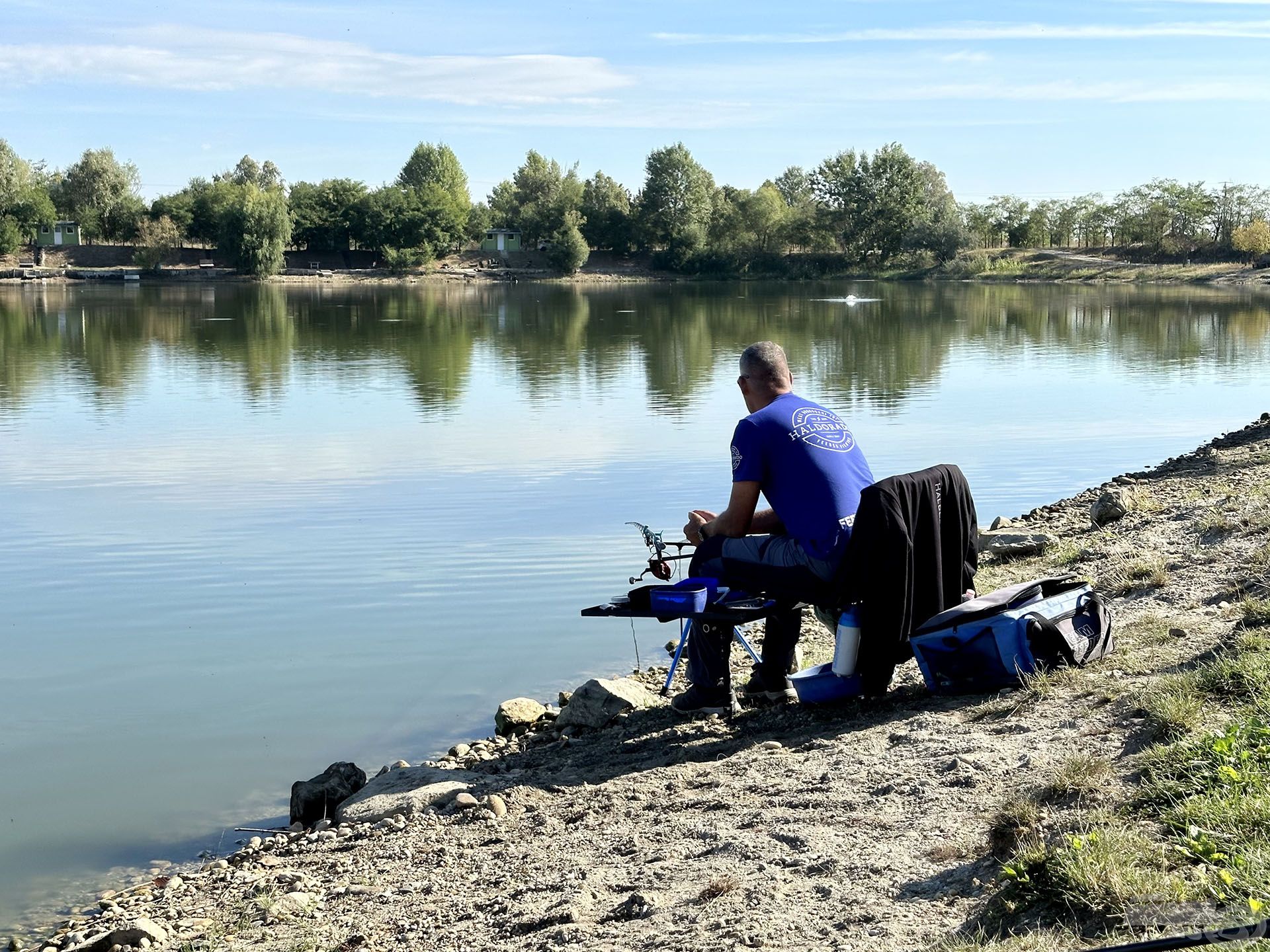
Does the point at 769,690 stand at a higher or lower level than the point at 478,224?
lower

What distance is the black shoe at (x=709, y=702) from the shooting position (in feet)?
21.2

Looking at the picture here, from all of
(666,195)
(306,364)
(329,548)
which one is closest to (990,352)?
(306,364)

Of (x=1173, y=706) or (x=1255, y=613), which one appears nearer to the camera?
(x=1173, y=706)

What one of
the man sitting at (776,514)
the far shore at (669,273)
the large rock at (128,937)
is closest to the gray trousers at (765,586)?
the man sitting at (776,514)

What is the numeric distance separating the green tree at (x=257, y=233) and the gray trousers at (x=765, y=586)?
86963 mm

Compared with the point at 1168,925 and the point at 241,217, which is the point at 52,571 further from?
the point at 241,217

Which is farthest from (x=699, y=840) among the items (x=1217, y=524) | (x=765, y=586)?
(x=1217, y=524)

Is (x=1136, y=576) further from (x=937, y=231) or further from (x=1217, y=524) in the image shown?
(x=937, y=231)

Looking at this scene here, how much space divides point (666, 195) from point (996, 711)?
104418mm

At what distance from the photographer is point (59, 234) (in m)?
104

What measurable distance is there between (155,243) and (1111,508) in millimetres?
95814

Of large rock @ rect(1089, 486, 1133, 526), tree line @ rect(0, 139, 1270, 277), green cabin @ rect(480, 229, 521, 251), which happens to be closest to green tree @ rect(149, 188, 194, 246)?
tree line @ rect(0, 139, 1270, 277)

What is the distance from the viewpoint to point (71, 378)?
26.7m

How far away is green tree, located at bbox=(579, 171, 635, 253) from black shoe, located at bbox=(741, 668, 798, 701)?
332 feet
